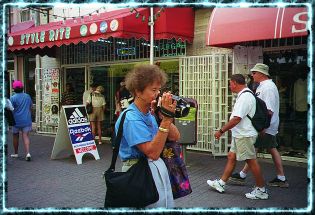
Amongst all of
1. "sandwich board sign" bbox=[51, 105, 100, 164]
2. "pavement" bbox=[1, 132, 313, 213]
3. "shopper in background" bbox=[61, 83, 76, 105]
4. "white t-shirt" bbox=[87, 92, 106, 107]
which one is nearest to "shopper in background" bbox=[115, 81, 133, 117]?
"white t-shirt" bbox=[87, 92, 106, 107]

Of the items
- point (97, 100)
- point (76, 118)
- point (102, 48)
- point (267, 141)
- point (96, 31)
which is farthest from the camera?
point (102, 48)

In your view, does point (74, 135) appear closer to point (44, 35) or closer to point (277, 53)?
point (44, 35)

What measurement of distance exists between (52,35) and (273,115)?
6.02 meters

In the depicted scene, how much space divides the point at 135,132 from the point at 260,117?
2835mm

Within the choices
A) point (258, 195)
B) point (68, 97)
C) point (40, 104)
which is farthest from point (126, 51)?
point (258, 195)

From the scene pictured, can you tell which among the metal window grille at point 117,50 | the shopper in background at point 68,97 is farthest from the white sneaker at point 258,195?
the shopper in background at point 68,97

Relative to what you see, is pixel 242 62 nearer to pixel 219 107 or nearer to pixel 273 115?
pixel 219 107

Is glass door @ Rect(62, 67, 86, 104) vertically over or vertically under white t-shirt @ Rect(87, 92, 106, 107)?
over

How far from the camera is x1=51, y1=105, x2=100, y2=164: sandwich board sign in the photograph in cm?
746

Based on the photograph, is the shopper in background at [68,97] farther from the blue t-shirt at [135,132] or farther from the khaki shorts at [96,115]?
the blue t-shirt at [135,132]

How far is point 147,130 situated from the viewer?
261cm

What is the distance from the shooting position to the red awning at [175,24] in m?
8.02

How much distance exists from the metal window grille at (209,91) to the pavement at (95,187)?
0.36 metres

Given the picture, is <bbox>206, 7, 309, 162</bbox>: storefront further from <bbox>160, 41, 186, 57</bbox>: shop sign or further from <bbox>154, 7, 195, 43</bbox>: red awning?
<bbox>160, 41, 186, 57</bbox>: shop sign
